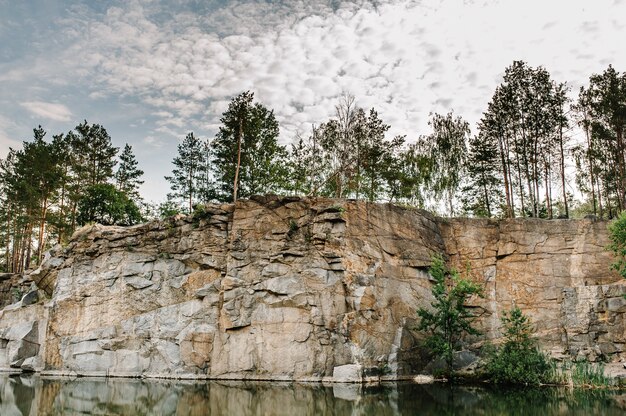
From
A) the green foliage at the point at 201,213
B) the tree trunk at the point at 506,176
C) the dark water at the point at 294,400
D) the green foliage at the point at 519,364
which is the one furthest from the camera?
the tree trunk at the point at 506,176

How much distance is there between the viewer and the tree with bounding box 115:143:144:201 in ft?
156

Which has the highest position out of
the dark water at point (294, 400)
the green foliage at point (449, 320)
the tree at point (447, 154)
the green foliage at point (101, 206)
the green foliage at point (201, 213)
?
the tree at point (447, 154)

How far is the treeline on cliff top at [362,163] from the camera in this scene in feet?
117

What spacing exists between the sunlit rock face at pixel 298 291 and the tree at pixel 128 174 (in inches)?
545

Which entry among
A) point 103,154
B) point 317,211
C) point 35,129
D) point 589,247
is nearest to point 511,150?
point 589,247

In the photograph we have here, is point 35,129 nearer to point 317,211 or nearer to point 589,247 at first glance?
point 317,211

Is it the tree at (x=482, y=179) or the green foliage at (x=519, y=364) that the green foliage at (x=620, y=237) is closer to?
the green foliage at (x=519, y=364)

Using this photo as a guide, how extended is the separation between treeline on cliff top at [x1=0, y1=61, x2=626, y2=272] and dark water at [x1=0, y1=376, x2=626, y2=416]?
1692 cm

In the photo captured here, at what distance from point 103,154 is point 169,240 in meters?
17.3

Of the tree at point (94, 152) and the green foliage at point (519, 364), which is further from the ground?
the tree at point (94, 152)

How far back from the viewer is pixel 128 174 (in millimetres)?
47562

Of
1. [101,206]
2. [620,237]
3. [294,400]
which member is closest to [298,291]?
[294,400]

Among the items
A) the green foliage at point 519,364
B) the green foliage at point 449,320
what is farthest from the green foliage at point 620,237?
the green foliage at point 449,320

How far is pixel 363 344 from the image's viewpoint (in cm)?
2719
